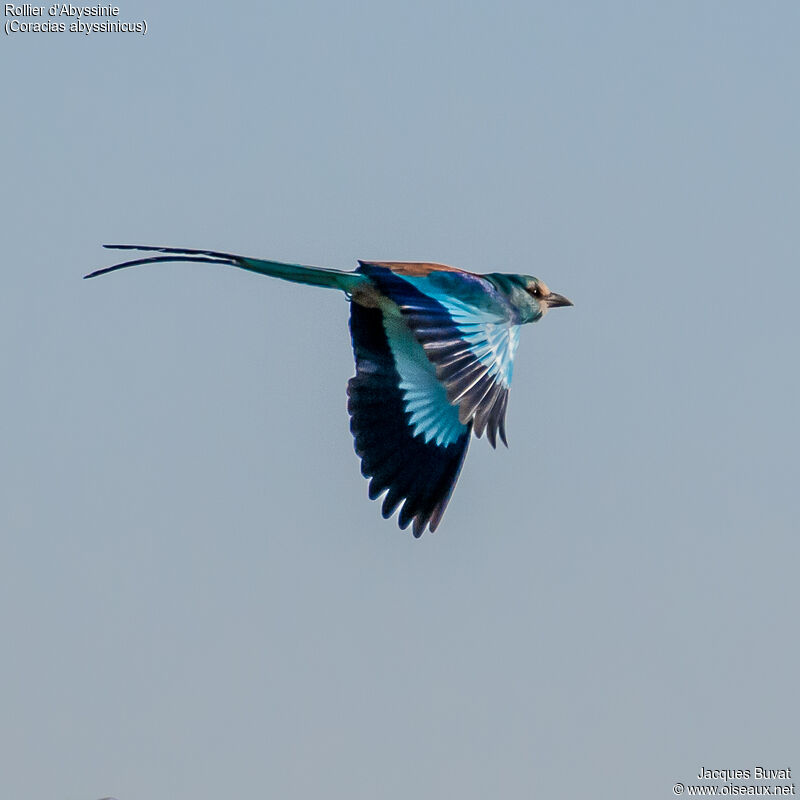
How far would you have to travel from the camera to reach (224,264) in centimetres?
1179

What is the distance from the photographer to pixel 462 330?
12.1 m

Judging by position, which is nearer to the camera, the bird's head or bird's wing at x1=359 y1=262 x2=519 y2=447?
bird's wing at x1=359 y1=262 x2=519 y2=447

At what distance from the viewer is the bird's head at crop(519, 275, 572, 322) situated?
1355 centimetres

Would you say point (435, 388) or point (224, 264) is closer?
point (224, 264)

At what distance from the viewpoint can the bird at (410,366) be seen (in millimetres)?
12383

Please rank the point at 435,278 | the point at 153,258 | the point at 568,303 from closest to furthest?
the point at 153,258
the point at 435,278
the point at 568,303

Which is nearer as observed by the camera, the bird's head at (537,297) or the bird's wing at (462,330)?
the bird's wing at (462,330)

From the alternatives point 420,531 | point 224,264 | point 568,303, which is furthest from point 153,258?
point 568,303

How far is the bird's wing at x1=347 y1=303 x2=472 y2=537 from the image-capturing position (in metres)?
12.8

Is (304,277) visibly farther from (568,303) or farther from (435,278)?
(568,303)

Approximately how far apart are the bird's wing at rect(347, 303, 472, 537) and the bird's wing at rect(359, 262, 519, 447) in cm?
36

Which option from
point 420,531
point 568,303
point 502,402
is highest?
point 568,303

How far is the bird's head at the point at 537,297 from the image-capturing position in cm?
1355

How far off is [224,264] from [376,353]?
1.68 m
